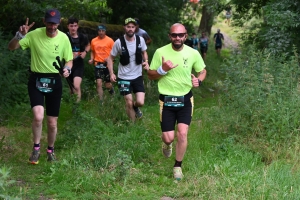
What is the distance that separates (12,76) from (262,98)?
505 cm

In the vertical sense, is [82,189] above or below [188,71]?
below

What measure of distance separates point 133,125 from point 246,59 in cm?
316

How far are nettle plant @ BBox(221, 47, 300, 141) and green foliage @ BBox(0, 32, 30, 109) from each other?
4185 mm

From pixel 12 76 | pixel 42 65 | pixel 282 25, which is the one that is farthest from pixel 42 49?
pixel 282 25

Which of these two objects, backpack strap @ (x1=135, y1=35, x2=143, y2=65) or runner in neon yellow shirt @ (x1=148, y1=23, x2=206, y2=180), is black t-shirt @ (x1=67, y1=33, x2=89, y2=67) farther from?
runner in neon yellow shirt @ (x1=148, y1=23, x2=206, y2=180)

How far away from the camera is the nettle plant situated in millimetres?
8281

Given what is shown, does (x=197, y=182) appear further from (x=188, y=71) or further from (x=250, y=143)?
(x=250, y=143)

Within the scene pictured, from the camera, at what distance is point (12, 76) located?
35.3 feet

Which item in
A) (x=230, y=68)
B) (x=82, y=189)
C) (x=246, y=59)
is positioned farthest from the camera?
(x=246, y=59)

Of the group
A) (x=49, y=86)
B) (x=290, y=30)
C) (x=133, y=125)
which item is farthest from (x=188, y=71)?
(x=290, y=30)

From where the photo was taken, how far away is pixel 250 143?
Result: 8.16 meters

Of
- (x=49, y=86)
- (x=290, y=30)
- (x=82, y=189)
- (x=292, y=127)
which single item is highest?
(x=290, y=30)

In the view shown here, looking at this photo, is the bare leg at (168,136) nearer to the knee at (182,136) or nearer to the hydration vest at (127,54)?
the knee at (182,136)

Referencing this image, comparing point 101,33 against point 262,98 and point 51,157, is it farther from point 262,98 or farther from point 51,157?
point 51,157
